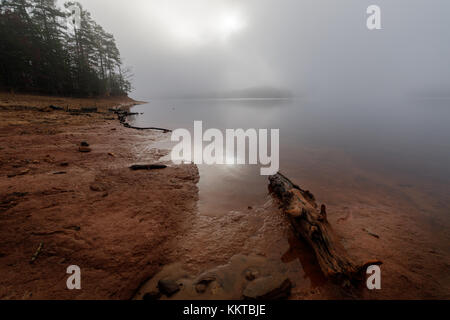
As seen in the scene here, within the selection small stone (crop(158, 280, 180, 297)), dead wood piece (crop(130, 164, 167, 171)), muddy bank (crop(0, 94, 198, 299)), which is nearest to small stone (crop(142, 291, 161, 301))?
small stone (crop(158, 280, 180, 297))

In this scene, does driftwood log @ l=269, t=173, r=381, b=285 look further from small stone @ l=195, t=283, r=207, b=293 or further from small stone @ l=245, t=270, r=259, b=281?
small stone @ l=195, t=283, r=207, b=293

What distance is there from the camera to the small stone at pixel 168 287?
102 inches

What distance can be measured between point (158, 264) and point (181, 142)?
10.0m

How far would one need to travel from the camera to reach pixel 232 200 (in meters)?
5.55

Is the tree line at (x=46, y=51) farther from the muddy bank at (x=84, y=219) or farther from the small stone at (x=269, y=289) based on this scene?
the small stone at (x=269, y=289)

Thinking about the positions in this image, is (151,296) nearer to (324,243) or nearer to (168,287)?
(168,287)

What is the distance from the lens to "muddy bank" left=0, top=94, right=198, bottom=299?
2.59 metres

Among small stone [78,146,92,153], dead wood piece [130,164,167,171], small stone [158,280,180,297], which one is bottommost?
small stone [158,280,180,297]

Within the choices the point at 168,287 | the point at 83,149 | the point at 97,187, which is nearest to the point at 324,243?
the point at 168,287

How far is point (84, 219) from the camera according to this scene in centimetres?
378

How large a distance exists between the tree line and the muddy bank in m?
34.6

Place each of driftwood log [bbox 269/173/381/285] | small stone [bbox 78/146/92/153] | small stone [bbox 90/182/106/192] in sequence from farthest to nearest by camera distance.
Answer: small stone [bbox 78/146/92/153]
small stone [bbox 90/182/106/192]
driftwood log [bbox 269/173/381/285]

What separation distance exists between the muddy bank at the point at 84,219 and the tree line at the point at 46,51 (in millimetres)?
34555
